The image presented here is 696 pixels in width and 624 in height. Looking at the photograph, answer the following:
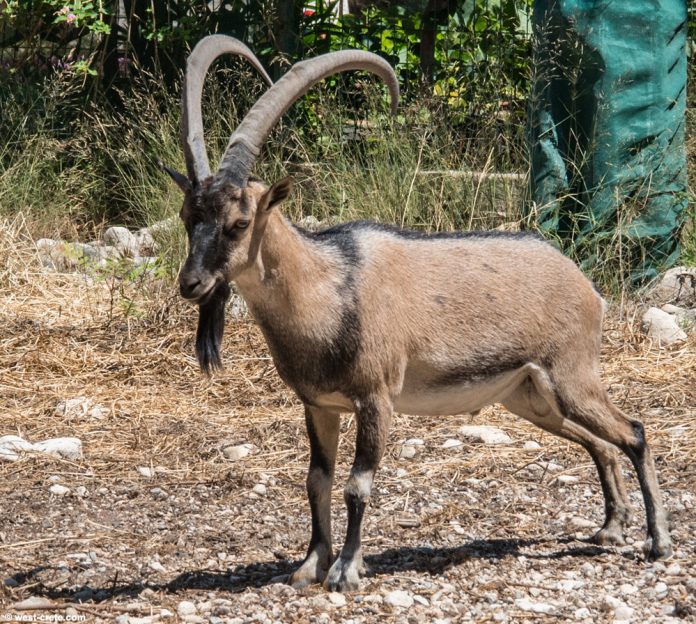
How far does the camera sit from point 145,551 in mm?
4746

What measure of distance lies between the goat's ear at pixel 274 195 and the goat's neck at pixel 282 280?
124 mm

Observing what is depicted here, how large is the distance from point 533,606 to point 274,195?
5.59 feet

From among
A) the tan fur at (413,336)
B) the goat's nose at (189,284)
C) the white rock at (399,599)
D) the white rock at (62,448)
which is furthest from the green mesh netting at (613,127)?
the goat's nose at (189,284)

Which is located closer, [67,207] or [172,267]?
[172,267]

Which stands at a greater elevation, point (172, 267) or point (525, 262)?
point (525, 262)

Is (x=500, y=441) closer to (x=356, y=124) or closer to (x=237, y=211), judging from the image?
(x=237, y=211)

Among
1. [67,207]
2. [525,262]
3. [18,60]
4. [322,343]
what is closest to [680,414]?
[525,262]

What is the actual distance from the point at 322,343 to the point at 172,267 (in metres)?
4.00

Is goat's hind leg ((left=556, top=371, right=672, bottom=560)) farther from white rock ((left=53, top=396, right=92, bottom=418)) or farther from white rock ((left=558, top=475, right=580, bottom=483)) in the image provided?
white rock ((left=53, top=396, right=92, bottom=418))

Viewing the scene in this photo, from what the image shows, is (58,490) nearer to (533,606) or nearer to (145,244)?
(533,606)

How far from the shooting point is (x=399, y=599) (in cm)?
421

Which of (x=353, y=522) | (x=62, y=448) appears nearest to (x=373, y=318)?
(x=353, y=522)

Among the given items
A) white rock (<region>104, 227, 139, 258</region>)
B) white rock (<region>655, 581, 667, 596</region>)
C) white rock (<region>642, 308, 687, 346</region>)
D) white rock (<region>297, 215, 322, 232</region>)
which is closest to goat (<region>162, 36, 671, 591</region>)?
white rock (<region>655, 581, 667, 596</region>)

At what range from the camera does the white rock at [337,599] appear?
422 cm
